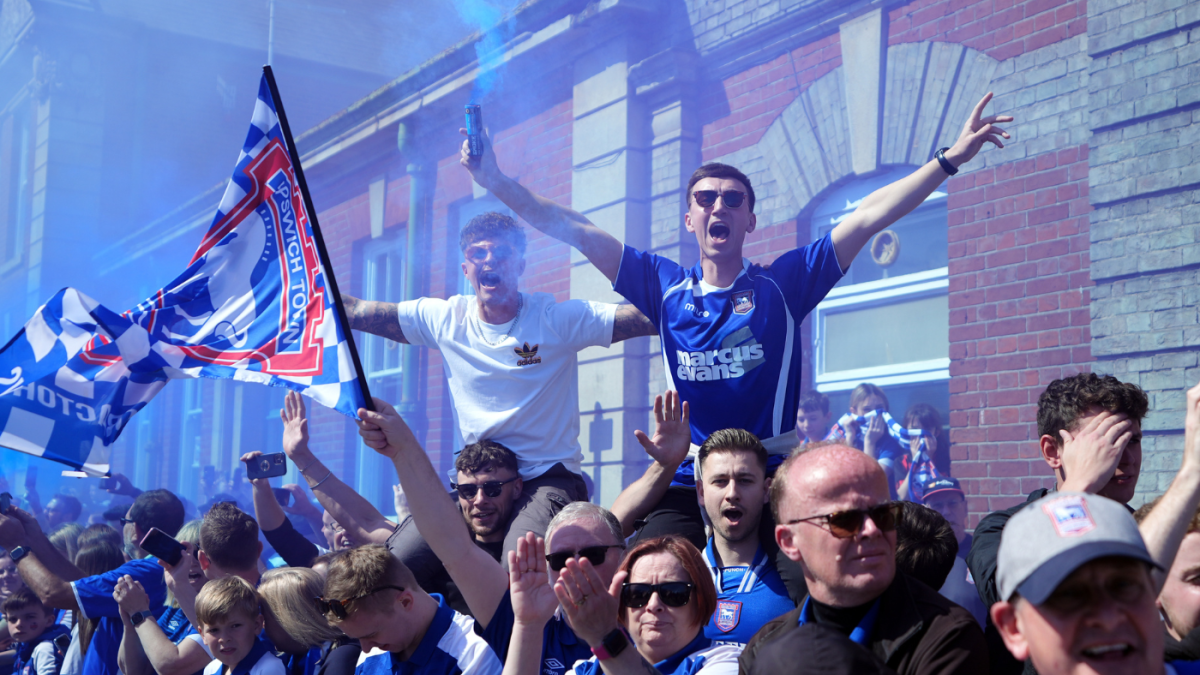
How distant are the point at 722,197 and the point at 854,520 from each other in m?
1.82

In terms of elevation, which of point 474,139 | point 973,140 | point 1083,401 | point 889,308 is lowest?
point 1083,401

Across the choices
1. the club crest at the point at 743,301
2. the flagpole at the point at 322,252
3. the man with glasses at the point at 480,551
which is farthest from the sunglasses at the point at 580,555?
the club crest at the point at 743,301

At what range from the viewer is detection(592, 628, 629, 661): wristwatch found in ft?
8.63

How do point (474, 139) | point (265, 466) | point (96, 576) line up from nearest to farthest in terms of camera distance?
1. point (474, 139)
2. point (96, 576)
3. point (265, 466)

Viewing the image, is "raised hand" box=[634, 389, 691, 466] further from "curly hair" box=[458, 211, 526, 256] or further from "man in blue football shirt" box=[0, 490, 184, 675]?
"man in blue football shirt" box=[0, 490, 184, 675]

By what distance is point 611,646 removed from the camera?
2635mm

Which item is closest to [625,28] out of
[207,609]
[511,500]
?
[511,500]

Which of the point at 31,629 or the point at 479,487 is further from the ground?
the point at 479,487

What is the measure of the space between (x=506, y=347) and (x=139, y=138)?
20.9 meters

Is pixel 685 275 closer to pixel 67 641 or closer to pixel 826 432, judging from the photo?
pixel 826 432

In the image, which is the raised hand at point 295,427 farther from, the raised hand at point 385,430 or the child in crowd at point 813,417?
the child in crowd at point 813,417

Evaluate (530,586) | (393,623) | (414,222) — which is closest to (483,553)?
(393,623)

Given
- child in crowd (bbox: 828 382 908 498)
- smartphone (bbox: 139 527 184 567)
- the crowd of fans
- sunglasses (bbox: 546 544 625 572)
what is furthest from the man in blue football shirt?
child in crowd (bbox: 828 382 908 498)

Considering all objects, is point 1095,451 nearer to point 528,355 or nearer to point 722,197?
point 722,197
